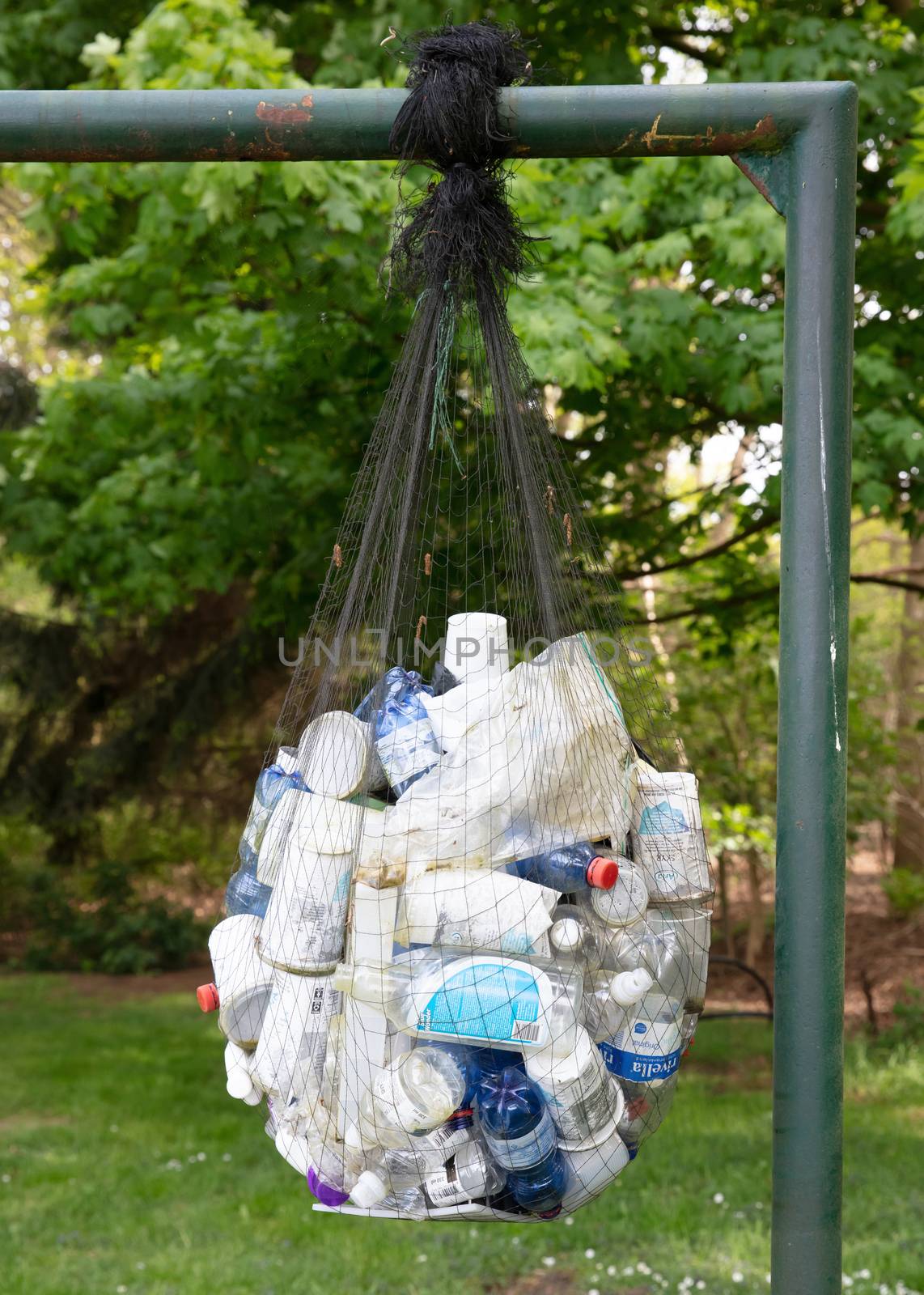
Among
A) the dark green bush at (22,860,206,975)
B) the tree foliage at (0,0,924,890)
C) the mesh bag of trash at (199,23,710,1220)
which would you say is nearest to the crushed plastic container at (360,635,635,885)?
the mesh bag of trash at (199,23,710,1220)

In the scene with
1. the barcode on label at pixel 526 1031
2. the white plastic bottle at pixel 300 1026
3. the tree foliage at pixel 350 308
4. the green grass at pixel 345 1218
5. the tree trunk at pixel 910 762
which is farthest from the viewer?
the tree trunk at pixel 910 762

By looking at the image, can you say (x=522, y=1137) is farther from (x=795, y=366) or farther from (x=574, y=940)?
(x=795, y=366)

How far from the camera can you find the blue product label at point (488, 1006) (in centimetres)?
149

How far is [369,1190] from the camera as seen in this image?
1587mm

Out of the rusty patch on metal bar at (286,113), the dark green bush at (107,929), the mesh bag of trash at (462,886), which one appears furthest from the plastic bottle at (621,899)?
the dark green bush at (107,929)

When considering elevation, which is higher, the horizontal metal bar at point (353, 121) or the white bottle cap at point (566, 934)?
the horizontal metal bar at point (353, 121)

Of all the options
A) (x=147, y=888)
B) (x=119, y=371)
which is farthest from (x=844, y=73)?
(x=147, y=888)

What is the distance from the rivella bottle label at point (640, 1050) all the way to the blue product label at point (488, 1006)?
17 centimetres

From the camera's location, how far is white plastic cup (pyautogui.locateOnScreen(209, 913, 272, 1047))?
5.59 ft

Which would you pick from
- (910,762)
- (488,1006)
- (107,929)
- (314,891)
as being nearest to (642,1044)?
(488,1006)

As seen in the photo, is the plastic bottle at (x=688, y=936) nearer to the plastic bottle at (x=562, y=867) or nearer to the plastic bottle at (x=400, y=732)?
the plastic bottle at (x=562, y=867)

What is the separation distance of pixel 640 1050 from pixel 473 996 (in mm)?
273

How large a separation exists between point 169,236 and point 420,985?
391cm

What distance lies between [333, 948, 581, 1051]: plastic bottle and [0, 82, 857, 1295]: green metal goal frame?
32cm
